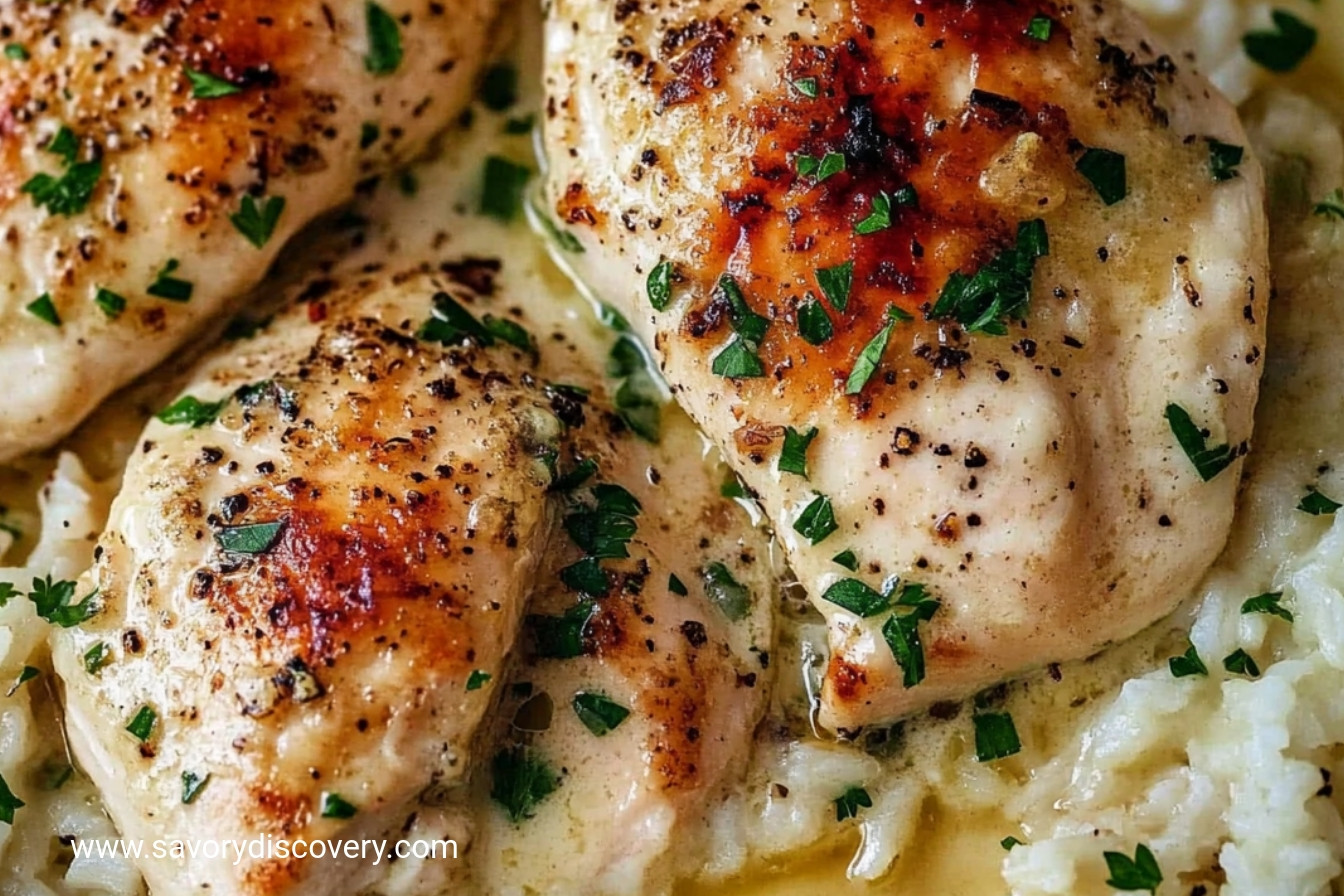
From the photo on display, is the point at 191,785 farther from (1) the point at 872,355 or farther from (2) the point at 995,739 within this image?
(2) the point at 995,739

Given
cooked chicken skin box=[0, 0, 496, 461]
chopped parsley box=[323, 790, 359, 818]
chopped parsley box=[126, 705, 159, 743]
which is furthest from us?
cooked chicken skin box=[0, 0, 496, 461]

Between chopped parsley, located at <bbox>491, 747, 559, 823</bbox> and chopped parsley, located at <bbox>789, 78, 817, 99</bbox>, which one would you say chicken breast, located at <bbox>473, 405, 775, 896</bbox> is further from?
chopped parsley, located at <bbox>789, 78, 817, 99</bbox>

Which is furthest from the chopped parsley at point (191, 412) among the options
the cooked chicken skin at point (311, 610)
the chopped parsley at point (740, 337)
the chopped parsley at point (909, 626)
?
the chopped parsley at point (909, 626)

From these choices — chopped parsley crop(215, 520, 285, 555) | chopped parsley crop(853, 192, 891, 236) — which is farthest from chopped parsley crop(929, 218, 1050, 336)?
chopped parsley crop(215, 520, 285, 555)

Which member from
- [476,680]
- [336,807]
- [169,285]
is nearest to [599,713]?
[476,680]

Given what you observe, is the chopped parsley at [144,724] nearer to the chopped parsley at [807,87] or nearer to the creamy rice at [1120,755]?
the creamy rice at [1120,755]

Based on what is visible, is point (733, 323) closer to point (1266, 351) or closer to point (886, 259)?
point (886, 259)

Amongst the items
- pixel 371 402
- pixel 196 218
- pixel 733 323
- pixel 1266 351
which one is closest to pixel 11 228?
pixel 196 218
